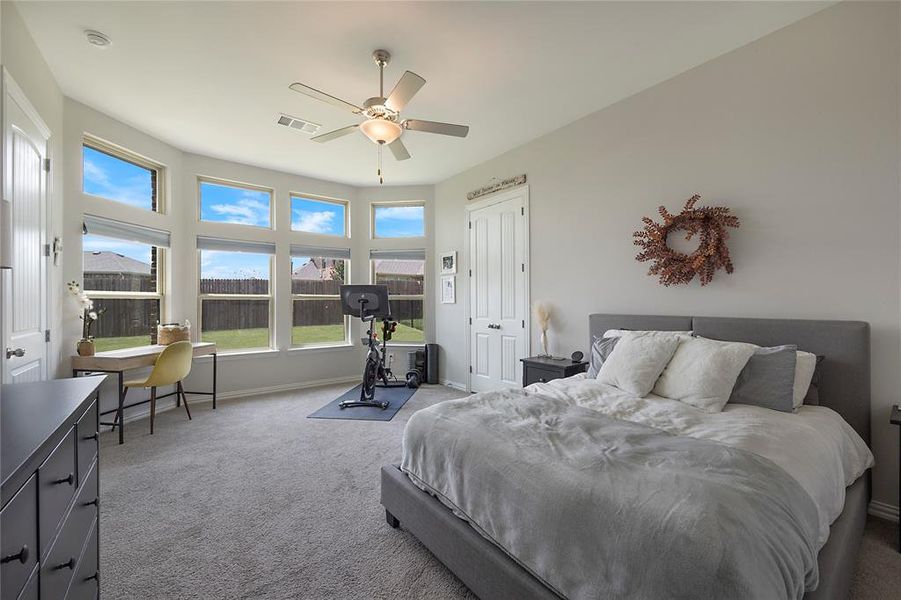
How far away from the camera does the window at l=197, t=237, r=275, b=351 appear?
509 centimetres

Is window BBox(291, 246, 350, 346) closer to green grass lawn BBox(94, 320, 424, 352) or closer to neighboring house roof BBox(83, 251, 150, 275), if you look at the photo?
green grass lawn BBox(94, 320, 424, 352)

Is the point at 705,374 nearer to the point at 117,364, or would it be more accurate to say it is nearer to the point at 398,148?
the point at 398,148

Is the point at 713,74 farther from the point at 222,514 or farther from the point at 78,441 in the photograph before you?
the point at 222,514

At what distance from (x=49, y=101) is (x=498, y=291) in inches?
177

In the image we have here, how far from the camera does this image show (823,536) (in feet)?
4.63

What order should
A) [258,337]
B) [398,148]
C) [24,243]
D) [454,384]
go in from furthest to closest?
[454,384], [258,337], [398,148], [24,243]

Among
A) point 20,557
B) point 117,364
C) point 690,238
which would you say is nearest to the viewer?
Result: point 20,557

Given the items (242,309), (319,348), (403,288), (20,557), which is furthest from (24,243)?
(403,288)

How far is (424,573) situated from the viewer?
1.87 meters

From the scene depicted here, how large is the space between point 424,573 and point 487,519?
0.59m

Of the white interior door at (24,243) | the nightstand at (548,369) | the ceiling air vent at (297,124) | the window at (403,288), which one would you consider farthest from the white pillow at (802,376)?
the window at (403,288)

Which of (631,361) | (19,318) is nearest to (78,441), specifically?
(19,318)

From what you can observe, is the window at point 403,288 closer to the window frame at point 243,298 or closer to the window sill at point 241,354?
the window frame at point 243,298

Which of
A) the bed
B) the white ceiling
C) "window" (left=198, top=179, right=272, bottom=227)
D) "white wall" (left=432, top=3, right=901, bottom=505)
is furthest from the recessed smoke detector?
"white wall" (left=432, top=3, right=901, bottom=505)
